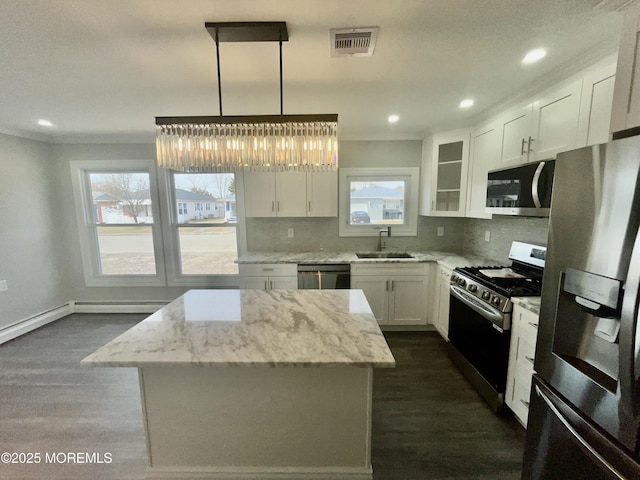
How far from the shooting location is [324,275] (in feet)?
10.2

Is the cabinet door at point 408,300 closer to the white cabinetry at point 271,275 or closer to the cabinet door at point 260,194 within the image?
the white cabinetry at point 271,275

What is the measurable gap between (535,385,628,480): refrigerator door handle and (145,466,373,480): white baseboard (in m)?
0.94

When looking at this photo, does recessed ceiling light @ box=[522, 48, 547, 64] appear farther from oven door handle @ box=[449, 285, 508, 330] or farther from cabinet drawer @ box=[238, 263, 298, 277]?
cabinet drawer @ box=[238, 263, 298, 277]

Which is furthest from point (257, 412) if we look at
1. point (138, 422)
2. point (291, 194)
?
point (291, 194)

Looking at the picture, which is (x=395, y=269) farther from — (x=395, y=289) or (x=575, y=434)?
(x=575, y=434)

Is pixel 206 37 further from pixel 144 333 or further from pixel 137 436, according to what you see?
pixel 137 436

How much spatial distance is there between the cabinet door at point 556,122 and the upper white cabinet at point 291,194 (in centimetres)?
198

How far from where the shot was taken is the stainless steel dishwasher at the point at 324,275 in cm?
310

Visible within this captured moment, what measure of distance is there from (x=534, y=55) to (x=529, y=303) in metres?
1.54

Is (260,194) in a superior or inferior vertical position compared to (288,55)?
inferior

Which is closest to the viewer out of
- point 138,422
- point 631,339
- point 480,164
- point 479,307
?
point 631,339

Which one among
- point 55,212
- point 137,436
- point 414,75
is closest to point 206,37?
point 414,75

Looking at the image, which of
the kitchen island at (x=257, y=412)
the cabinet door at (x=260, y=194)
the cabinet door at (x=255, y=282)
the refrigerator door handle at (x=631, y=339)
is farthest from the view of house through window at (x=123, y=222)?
the refrigerator door handle at (x=631, y=339)

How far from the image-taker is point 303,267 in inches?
123
